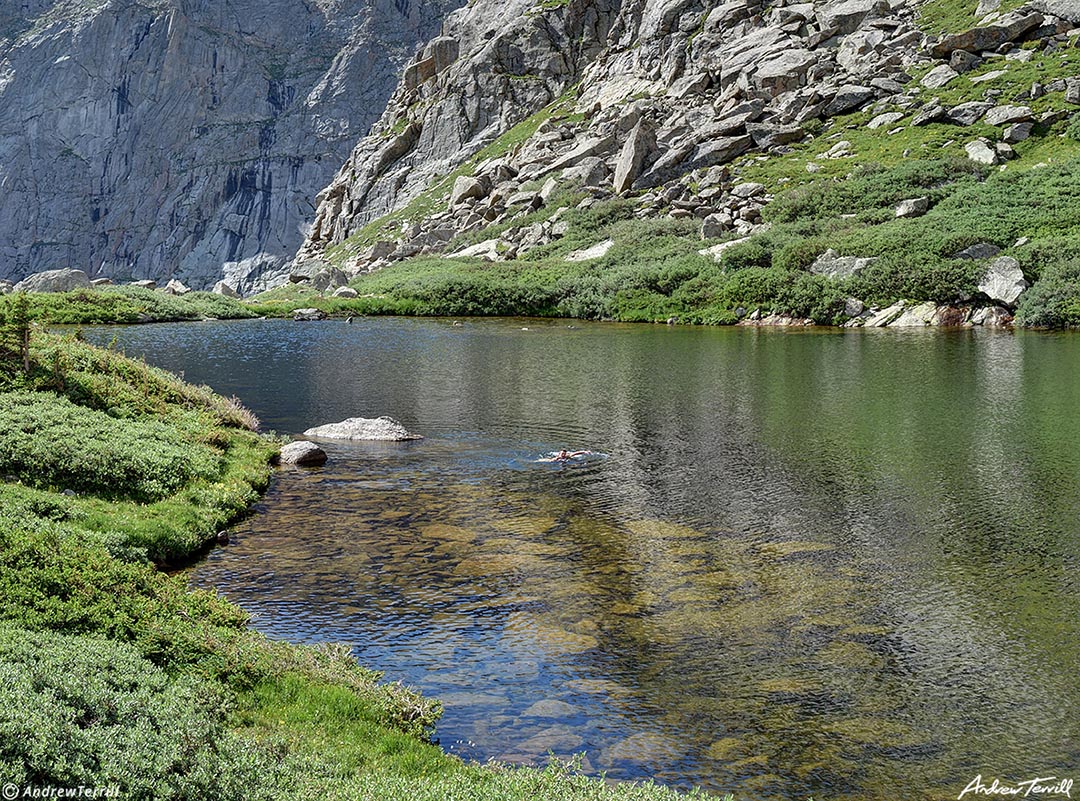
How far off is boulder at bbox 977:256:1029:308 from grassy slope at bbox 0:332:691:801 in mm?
73942

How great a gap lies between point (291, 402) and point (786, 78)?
119 metres

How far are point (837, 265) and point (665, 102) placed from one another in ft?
255

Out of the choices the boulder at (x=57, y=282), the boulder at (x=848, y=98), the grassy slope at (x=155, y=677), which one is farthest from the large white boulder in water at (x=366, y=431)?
the boulder at (x=848, y=98)

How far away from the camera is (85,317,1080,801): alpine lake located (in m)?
11.5

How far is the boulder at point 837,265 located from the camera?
84.7 meters

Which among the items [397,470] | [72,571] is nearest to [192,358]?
[397,470]

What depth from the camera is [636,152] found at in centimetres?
13450

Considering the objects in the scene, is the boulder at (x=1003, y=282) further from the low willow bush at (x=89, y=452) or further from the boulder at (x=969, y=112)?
the low willow bush at (x=89, y=452)

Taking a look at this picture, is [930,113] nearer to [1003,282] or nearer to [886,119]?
[886,119]

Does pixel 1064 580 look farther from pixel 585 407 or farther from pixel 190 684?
pixel 585 407

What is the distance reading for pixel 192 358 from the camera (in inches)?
2421

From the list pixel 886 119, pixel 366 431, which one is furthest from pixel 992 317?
pixel 366 431

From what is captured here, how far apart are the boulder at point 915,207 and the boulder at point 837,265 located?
1256 cm

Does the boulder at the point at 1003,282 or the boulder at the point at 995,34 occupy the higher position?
the boulder at the point at 995,34
